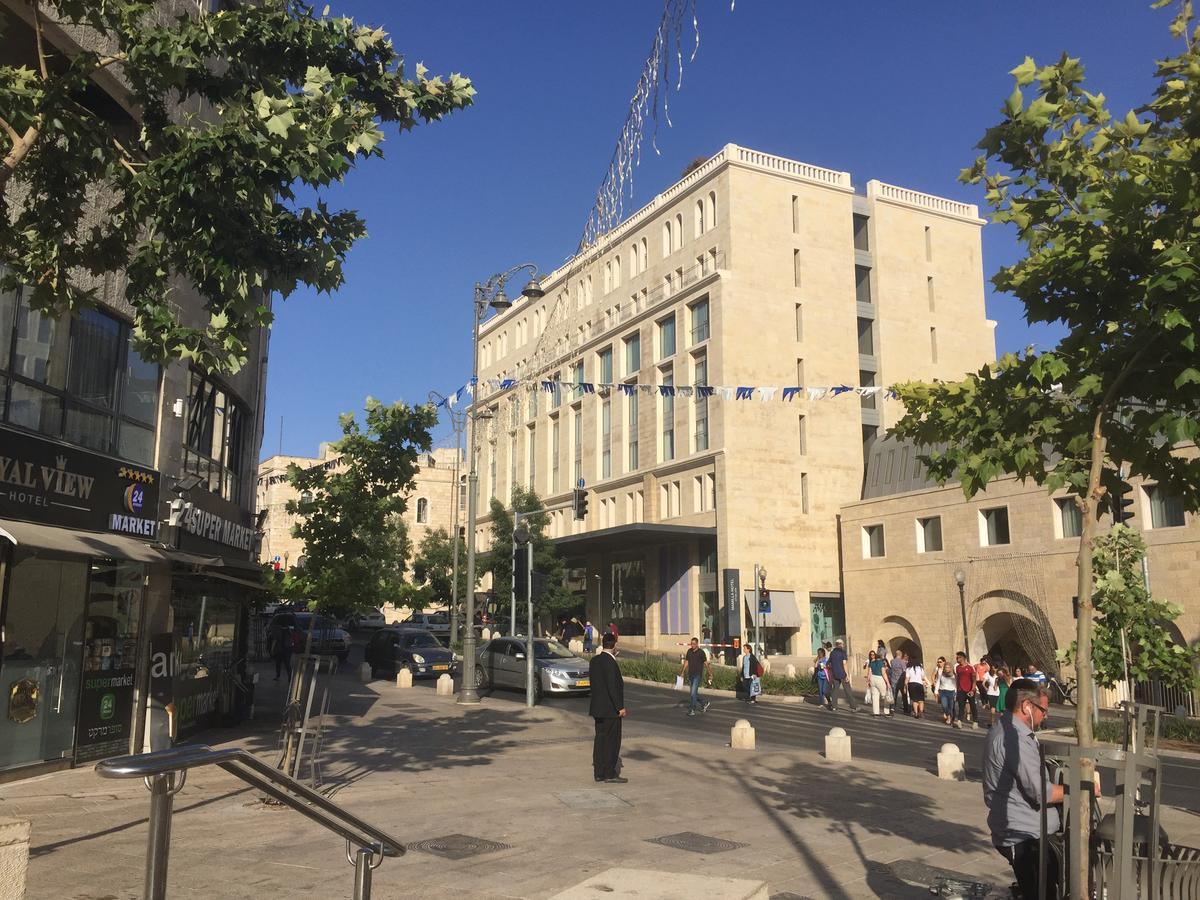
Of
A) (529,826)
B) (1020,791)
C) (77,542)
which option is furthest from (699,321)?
(1020,791)

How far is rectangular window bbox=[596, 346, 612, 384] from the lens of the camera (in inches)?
2333

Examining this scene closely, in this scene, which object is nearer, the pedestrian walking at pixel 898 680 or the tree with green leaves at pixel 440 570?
the pedestrian walking at pixel 898 680

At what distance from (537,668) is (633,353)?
32.7 meters

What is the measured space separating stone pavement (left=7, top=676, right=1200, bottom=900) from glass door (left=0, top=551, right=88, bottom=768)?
1.68ft

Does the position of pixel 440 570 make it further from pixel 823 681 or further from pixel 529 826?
pixel 529 826

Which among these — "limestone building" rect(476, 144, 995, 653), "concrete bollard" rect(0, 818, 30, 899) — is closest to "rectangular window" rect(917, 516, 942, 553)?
"limestone building" rect(476, 144, 995, 653)

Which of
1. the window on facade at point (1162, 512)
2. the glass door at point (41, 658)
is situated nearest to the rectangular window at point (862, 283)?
the window on facade at point (1162, 512)

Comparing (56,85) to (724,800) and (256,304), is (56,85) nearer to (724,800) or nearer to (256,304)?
(256,304)

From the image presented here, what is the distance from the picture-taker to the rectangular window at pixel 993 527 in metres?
36.3

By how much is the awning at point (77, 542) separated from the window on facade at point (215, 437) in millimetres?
3099

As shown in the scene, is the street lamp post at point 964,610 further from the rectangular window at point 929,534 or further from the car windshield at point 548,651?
the car windshield at point 548,651

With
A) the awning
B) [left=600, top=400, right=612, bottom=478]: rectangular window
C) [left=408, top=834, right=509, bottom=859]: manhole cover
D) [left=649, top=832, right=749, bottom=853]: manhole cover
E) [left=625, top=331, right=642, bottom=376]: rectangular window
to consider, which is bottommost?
[left=649, top=832, right=749, bottom=853]: manhole cover

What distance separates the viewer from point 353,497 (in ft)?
63.2

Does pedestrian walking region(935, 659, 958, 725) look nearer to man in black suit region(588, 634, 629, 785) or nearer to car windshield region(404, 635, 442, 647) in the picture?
man in black suit region(588, 634, 629, 785)
